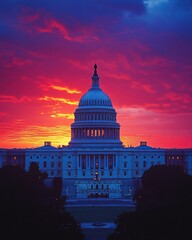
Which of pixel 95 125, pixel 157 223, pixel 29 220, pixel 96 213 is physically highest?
pixel 95 125

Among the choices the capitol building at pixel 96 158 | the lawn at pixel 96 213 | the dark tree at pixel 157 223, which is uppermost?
the capitol building at pixel 96 158

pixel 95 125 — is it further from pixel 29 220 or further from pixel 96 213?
pixel 29 220

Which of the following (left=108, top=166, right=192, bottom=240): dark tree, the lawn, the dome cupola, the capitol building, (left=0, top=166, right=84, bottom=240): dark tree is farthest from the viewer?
the dome cupola

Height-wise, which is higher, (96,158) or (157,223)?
(96,158)

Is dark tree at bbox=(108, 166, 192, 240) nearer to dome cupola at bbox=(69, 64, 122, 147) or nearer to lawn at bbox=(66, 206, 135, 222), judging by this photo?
lawn at bbox=(66, 206, 135, 222)

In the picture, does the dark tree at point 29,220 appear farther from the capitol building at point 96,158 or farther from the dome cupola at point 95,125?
the dome cupola at point 95,125

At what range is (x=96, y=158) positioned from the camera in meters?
186

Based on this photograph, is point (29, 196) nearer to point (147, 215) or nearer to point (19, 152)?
point (147, 215)

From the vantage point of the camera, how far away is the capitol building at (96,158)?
17588cm

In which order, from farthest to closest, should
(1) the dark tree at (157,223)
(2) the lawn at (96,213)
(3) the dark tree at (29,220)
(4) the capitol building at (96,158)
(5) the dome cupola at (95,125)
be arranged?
(5) the dome cupola at (95,125) → (4) the capitol building at (96,158) → (2) the lawn at (96,213) → (3) the dark tree at (29,220) → (1) the dark tree at (157,223)

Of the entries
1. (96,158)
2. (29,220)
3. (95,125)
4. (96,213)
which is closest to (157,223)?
(29,220)

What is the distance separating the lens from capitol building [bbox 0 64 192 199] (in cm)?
17588

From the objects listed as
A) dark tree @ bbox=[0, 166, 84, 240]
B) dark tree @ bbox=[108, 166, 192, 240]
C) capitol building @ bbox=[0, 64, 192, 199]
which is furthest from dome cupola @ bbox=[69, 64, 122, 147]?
dark tree @ bbox=[108, 166, 192, 240]

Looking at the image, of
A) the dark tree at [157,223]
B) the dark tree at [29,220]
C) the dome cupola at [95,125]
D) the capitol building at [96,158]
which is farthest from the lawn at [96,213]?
the dome cupola at [95,125]
